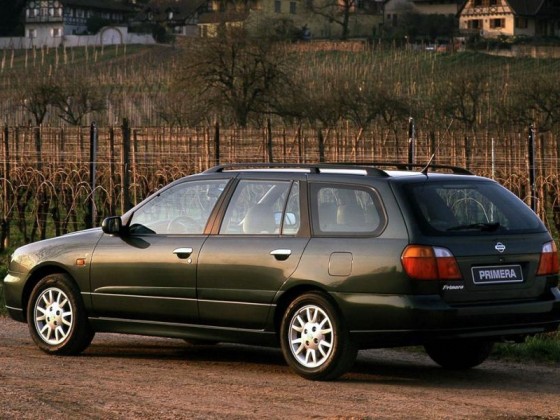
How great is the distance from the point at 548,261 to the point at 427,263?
106 cm

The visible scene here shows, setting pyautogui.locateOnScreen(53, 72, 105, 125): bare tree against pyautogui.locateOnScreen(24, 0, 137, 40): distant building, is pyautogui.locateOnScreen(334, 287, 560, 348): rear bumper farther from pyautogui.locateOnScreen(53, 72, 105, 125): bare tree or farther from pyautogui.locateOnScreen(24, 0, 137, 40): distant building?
pyautogui.locateOnScreen(24, 0, 137, 40): distant building

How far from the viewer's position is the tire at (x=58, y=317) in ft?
36.6

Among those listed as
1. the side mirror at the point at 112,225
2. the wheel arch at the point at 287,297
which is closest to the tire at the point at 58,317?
the side mirror at the point at 112,225

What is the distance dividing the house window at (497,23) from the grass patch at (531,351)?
107 meters

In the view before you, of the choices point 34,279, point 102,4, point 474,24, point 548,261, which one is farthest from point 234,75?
point 102,4

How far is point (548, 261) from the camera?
→ 9.97 meters

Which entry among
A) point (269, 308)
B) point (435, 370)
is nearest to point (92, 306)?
point (269, 308)

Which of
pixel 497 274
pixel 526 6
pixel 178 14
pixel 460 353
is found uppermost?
pixel 178 14

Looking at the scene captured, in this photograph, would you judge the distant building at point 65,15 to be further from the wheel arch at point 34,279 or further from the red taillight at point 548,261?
the red taillight at point 548,261

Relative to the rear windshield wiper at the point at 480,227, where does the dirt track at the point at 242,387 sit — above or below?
below

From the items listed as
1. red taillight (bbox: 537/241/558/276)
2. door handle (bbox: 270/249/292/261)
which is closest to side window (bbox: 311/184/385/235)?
door handle (bbox: 270/249/292/261)

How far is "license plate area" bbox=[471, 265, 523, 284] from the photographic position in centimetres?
955

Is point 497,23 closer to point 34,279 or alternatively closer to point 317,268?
point 34,279

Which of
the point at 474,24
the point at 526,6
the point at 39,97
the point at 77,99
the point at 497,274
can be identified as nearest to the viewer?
the point at 497,274
